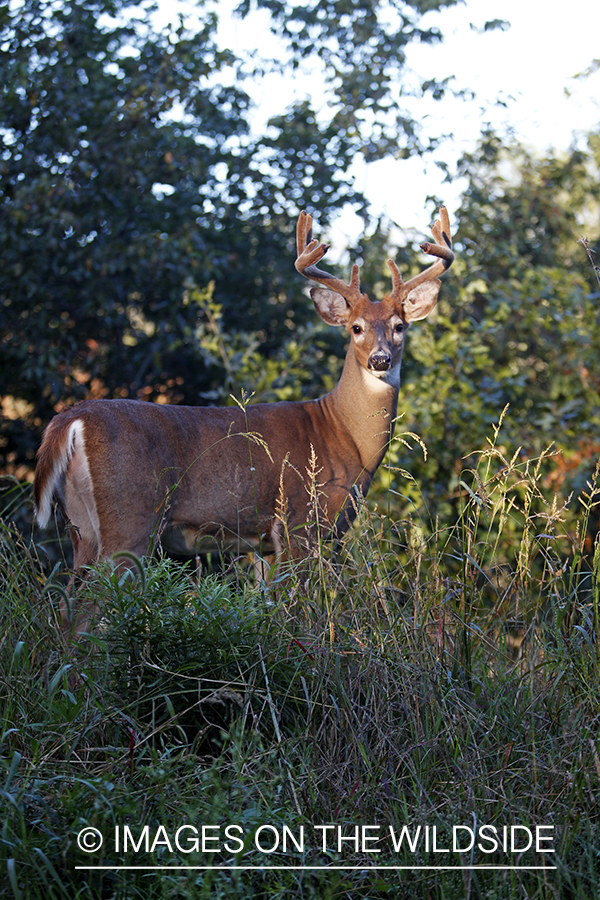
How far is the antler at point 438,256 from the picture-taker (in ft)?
17.1

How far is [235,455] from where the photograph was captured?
461cm

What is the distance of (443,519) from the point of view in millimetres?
6809

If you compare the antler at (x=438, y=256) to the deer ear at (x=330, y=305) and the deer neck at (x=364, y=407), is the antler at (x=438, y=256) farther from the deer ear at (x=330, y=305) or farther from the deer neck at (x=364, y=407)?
the deer neck at (x=364, y=407)

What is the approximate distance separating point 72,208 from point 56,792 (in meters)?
5.79

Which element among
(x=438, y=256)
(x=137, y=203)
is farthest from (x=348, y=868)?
(x=137, y=203)

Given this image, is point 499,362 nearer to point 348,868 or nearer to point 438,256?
point 438,256

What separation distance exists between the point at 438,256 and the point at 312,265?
0.77m

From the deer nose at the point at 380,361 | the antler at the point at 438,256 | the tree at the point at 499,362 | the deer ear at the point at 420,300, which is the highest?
the antler at the point at 438,256

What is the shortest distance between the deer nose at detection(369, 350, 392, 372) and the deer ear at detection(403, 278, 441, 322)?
552mm

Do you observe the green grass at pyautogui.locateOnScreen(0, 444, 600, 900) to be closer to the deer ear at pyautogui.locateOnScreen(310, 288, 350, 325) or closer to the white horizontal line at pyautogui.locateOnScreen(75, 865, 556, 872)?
the white horizontal line at pyautogui.locateOnScreen(75, 865, 556, 872)

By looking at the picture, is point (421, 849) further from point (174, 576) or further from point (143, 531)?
A: point (143, 531)

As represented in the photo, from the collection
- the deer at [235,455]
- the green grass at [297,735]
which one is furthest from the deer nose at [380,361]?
the green grass at [297,735]

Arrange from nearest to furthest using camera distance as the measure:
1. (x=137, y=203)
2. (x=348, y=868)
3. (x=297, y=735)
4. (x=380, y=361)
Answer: (x=348, y=868), (x=297, y=735), (x=380, y=361), (x=137, y=203)

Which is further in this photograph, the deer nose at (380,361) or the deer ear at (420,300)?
the deer ear at (420,300)
